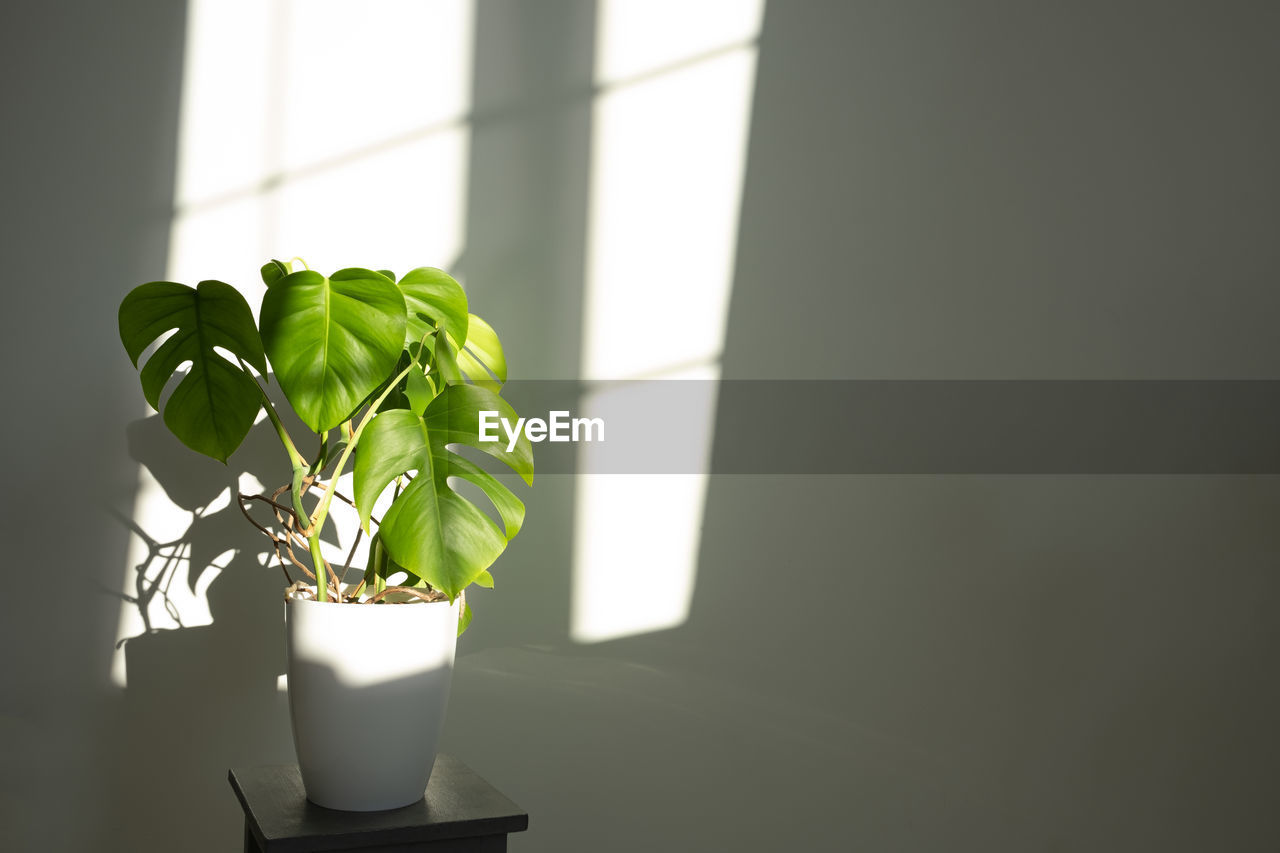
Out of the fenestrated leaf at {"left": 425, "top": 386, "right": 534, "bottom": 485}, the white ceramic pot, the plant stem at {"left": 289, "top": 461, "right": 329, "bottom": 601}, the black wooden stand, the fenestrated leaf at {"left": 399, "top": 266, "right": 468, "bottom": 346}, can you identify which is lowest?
the black wooden stand

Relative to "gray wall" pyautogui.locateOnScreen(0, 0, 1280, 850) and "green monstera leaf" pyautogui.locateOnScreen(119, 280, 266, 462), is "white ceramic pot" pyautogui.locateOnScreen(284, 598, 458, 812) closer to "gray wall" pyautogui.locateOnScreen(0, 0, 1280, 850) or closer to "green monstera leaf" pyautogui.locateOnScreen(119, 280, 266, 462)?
"green monstera leaf" pyautogui.locateOnScreen(119, 280, 266, 462)

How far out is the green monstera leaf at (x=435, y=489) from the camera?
1.41 metres

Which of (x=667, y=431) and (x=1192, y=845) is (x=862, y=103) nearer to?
(x=667, y=431)

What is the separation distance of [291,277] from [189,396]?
31cm

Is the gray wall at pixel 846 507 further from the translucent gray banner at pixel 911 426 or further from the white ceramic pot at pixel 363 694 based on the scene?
the white ceramic pot at pixel 363 694

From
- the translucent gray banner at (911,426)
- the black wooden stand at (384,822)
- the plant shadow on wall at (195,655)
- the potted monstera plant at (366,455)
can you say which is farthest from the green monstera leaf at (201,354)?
the translucent gray banner at (911,426)

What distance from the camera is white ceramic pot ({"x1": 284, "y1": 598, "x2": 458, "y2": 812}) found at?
1.50 meters

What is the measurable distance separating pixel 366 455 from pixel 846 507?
1249 mm

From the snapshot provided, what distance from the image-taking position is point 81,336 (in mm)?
1947

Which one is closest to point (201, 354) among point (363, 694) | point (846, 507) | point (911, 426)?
point (363, 694)

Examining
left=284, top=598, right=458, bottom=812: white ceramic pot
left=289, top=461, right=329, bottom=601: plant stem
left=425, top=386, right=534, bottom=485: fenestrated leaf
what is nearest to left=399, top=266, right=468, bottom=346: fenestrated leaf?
left=425, top=386, right=534, bottom=485: fenestrated leaf

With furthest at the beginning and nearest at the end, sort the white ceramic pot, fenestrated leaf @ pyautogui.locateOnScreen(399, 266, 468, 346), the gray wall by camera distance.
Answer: the gray wall < fenestrated leaf @ pyautogui.locateOnScreen(399, 266, 468, 346) < the white ceramic pot

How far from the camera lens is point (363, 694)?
59.2 inches

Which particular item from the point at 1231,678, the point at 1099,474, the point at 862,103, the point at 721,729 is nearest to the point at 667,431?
the point at 721,729
